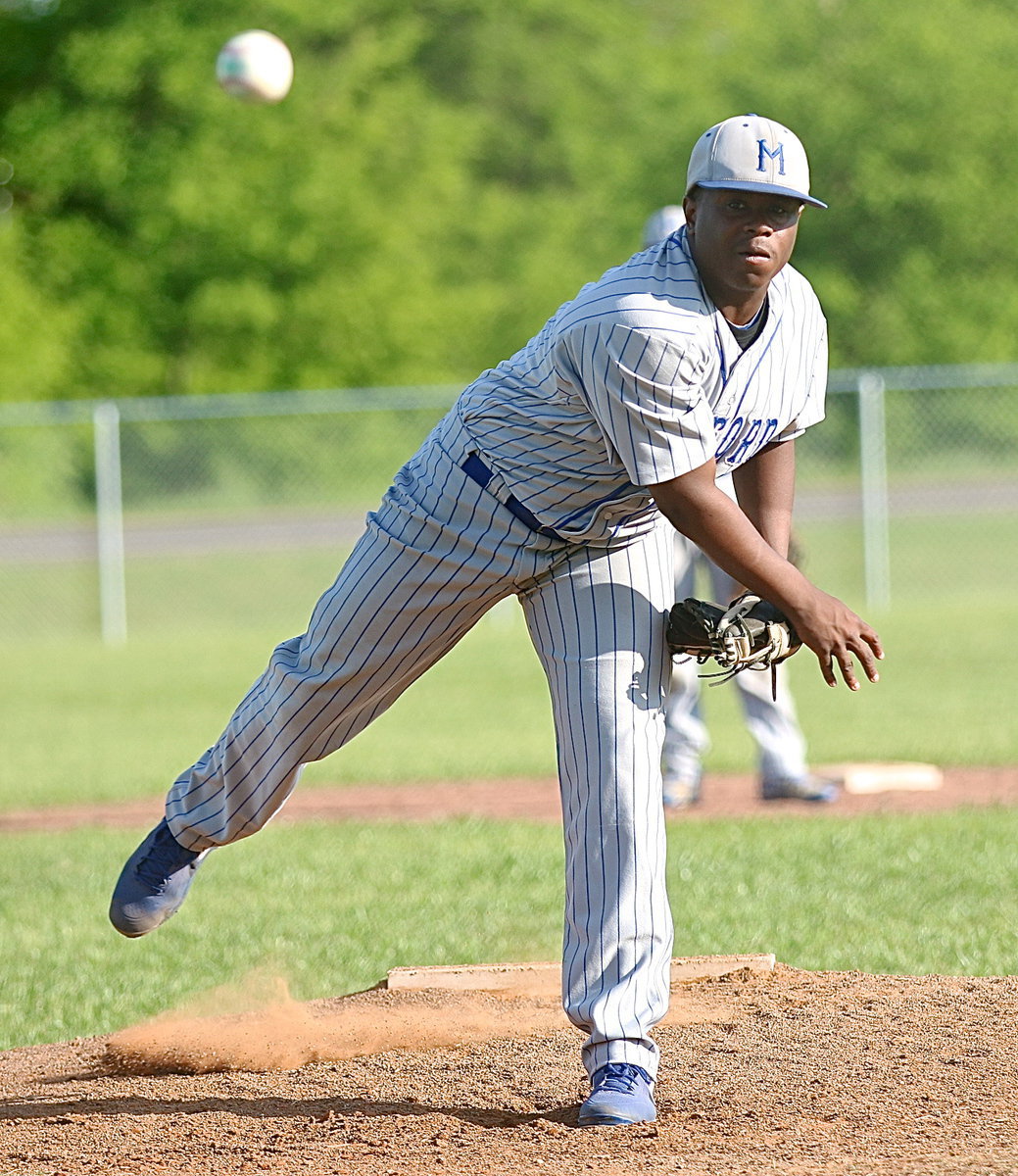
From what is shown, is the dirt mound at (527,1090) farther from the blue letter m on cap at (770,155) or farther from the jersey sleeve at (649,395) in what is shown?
the blue letter m on cap at (770,155)

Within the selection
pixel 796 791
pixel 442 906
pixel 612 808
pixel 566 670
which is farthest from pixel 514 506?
pixel 796 791

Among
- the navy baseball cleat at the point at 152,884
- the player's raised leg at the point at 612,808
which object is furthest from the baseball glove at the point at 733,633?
the navy baseball cleat at the point at 152,884

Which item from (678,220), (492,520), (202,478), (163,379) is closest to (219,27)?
(163,379)

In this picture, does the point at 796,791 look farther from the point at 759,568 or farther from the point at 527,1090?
the point at 759,568

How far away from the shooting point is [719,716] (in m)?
11.2

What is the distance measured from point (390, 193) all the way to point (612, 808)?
27.2 m

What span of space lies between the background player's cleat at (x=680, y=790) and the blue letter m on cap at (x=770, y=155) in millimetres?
4636

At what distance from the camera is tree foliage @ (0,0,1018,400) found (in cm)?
2516

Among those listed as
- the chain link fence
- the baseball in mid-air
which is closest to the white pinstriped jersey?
the baseball in mid-air

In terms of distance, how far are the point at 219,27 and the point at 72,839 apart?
19789 millimetres

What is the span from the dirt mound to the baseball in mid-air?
8.40 metres

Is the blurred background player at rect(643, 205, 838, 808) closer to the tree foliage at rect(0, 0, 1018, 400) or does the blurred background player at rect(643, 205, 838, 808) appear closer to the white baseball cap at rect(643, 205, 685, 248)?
the white baseball cap at rect(643, 205, 685, 248)

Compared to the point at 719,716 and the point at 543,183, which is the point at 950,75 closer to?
the point at 543,183

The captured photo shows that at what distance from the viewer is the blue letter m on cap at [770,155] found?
308 centimetres
